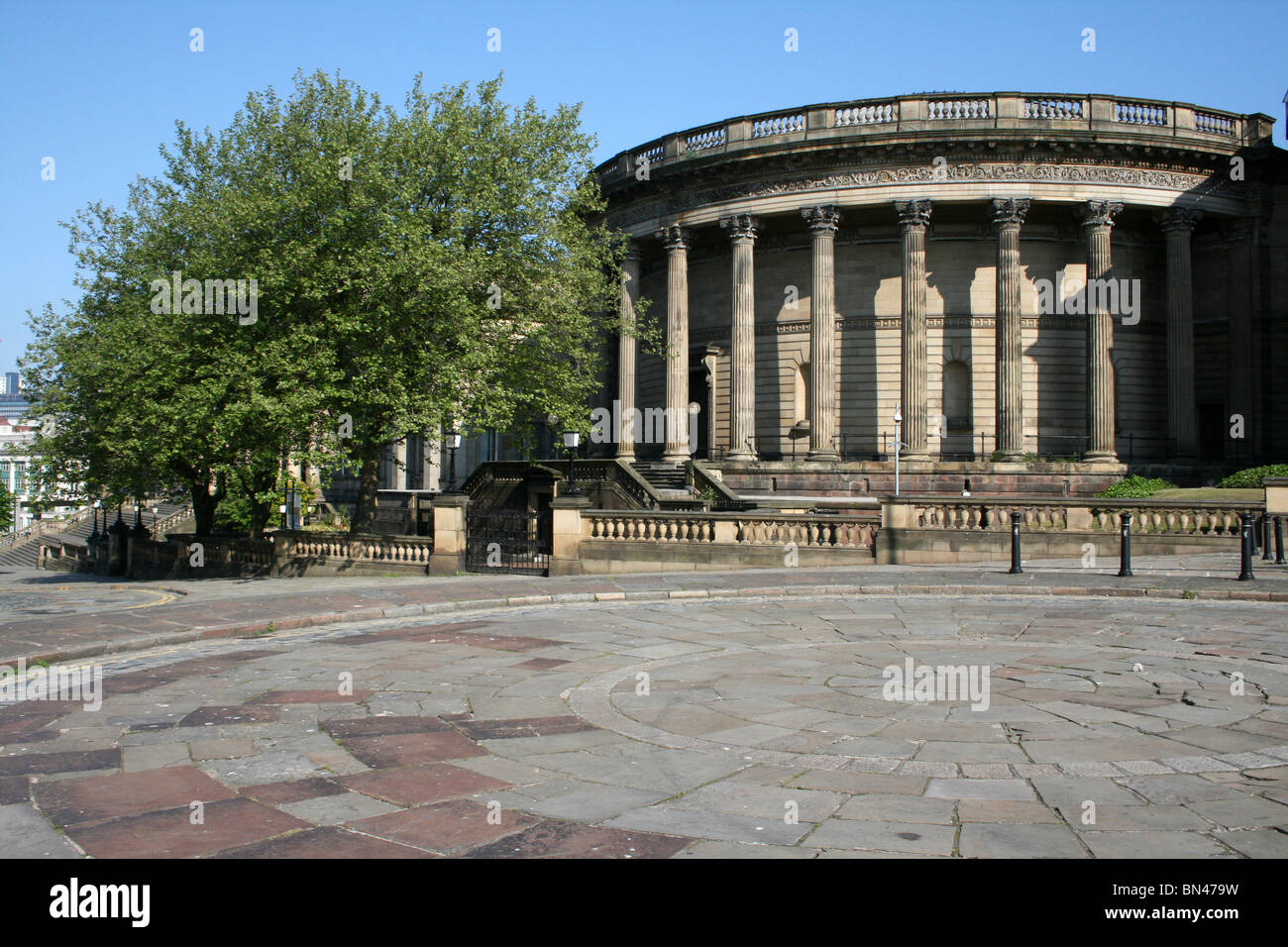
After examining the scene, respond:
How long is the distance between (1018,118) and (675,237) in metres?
12.5

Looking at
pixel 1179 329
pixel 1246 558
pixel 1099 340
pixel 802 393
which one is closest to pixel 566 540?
pixel 1246 558

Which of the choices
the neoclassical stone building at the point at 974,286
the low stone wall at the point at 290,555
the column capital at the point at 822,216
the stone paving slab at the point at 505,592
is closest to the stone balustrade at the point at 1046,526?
the stone paving slab at the point at 505,592

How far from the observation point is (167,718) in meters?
7.68

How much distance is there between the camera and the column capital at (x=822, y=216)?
34281 millimetres

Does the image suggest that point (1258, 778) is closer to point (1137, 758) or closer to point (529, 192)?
point (1137, 758)

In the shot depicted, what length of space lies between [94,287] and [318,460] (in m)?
13.1

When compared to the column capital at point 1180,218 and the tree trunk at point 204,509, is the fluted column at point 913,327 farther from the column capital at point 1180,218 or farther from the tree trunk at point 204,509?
the tree trunk at point 204,509

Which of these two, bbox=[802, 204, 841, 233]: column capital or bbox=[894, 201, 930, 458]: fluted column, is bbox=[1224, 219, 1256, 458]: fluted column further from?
bbox=[802, 204, 841, 233]: column capital

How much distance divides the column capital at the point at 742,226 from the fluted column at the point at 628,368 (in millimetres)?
4286

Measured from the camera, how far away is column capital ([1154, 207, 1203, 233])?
34000 mm

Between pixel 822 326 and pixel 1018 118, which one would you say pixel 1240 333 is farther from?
pixel 822 326

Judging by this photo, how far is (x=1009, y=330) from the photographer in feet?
108

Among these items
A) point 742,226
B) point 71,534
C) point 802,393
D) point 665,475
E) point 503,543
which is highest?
point 742,226
